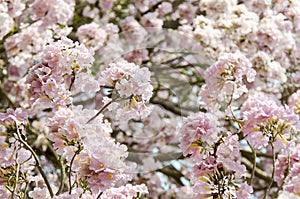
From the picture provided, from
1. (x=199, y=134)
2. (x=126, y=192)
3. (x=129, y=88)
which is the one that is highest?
(x=129, y=88)

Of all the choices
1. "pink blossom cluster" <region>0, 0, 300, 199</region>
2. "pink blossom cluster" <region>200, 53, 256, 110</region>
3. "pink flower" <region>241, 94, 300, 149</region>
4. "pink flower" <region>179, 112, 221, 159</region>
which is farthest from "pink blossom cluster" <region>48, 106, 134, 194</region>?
"pink blossom cluster" <region>200, 53, 256, 110</region>

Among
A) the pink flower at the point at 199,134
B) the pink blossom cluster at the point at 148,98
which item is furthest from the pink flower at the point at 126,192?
the pink flower at the point at 199,134

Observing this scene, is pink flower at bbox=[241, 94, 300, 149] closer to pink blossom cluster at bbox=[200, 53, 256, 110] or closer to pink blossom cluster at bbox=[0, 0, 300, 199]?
pink blossom cluster at bbox=[0, 0, 300, 199]

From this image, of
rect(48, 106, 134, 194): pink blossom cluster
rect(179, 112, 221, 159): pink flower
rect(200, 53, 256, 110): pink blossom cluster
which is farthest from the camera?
rect(200, 53, 256, 110): pink blossom cluster

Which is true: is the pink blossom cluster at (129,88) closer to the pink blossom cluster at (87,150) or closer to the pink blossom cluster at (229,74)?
the pink blossom cluster at (87,150)

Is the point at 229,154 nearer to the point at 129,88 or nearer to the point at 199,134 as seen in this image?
the point at 199,134

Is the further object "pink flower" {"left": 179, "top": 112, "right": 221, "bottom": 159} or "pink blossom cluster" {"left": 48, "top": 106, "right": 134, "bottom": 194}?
"pink flower" {"left": 179, "top": 112, "right": 221, "bottom": 159}

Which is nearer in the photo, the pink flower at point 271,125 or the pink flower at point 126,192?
the pink flower at point 126,192

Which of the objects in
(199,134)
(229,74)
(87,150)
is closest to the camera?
(87,150)

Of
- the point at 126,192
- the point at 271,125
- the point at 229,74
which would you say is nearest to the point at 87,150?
the point at 126,192

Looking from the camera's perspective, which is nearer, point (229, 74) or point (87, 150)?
point (87, 150)

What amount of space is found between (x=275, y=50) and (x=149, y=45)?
2.35 feet

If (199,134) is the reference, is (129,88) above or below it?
above

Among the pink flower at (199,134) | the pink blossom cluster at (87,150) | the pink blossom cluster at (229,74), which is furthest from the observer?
the pink blossom cluster at (229,74)
